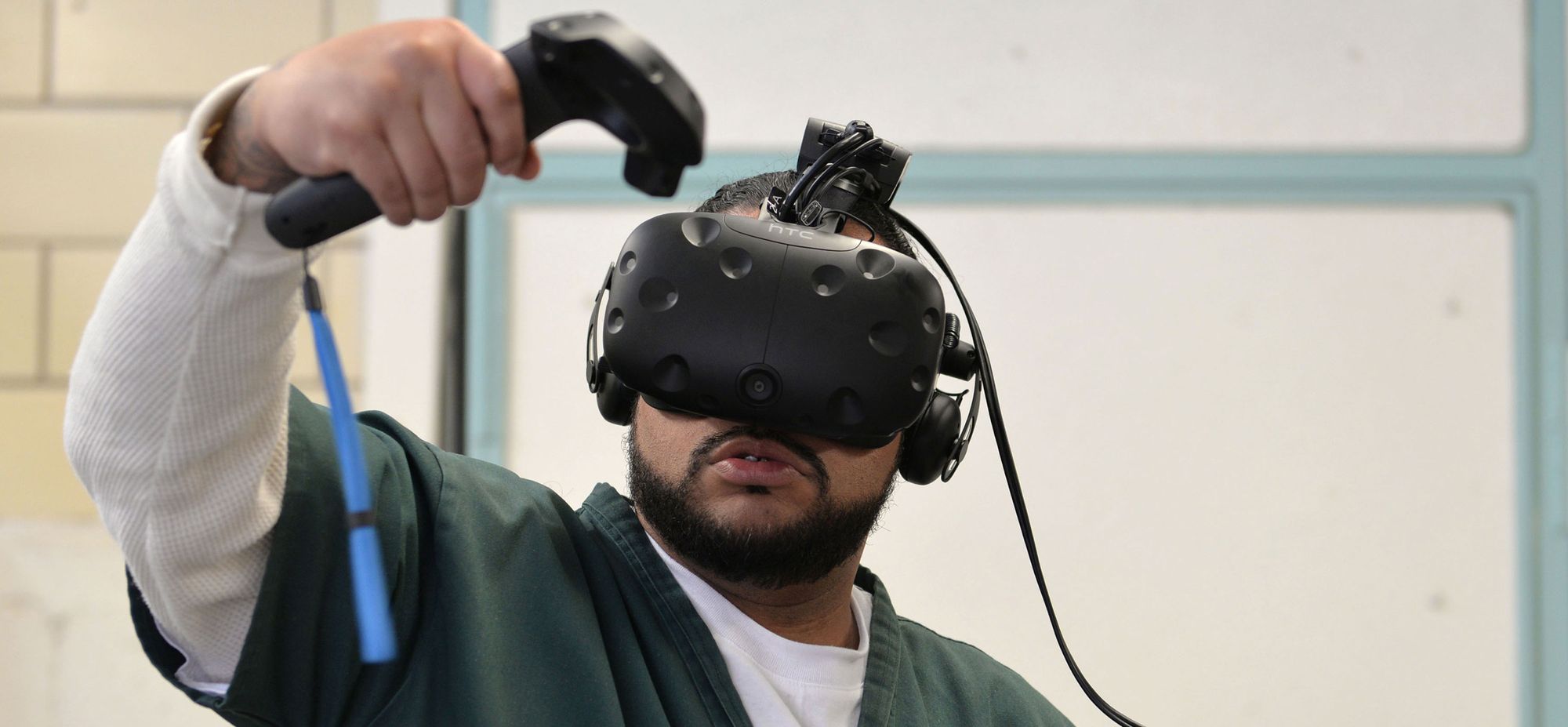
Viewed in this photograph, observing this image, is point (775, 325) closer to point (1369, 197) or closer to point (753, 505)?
point (753, 505)

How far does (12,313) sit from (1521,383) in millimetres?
1822

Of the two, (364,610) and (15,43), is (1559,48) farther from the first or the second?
(15,43)

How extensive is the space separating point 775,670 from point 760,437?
0.55ft

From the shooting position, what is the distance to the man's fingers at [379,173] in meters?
0.45

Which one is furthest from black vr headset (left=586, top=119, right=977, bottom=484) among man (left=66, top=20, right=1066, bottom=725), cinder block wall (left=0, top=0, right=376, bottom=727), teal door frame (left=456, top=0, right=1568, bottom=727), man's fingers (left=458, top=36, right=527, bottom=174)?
cinder block wall (left=0, top=0, right=376, bottom=727)

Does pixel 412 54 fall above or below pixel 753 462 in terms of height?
above

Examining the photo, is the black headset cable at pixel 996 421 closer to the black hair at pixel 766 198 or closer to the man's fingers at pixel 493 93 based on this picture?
the black hair at pixel 766 198

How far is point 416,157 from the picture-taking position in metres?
0.46

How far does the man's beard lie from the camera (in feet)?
2.55

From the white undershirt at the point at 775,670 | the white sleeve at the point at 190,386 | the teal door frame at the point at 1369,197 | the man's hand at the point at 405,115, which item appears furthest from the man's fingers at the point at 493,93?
the teal door frame at the point at 1369,197

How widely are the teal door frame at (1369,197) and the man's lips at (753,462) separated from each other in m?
0.73

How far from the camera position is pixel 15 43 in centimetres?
153

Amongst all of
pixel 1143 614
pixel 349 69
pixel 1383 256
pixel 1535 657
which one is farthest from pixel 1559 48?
pixel 349 69

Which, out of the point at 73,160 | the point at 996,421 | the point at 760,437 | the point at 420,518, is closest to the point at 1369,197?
the point at 996,421
